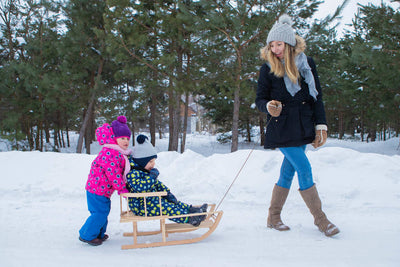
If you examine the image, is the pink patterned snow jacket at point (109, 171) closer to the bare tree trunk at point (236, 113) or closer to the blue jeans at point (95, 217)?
the blue jeans at point (95, 217)

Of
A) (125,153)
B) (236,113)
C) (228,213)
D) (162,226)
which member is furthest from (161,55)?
(162,226)

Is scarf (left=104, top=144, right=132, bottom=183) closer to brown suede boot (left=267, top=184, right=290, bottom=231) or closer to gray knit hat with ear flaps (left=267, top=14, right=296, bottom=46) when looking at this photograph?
brown suede boot (left=267, top=184, right=290, bottom=231)

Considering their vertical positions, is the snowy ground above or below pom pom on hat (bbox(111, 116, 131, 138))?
below

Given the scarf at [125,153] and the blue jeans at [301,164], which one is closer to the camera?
the scarf at [125,153]

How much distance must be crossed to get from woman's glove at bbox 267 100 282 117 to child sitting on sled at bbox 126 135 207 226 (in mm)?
1125

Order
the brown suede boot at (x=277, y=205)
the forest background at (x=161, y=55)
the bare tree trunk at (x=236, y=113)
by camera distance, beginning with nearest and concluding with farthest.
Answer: the brown suede boot at (x=277, y=205) < the forest background at (x=161, y=55) < the bare tree trunk at (x=236, y=113)

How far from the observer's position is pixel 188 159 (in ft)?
20.8

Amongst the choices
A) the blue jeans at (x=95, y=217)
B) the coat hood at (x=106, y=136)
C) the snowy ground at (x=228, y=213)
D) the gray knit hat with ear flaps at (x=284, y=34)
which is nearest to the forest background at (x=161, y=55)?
the snowy ground at (x=228, y=213)

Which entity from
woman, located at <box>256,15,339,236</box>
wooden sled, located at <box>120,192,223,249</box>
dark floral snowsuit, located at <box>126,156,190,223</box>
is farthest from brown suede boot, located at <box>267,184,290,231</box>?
dark floral snowsuit, located at <box>126,156,190,223</box>

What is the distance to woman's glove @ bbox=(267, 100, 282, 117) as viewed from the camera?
2.85 m

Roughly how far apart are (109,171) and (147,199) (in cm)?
43

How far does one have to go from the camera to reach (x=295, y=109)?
293 cm

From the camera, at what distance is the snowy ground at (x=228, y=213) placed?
243cm

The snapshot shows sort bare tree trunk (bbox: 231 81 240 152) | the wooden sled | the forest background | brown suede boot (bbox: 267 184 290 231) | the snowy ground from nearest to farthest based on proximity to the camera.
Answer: the snowy ground
the wooden sled
brown suede boot (bbox: 267 184 290 231)
the forest background
bare tree trunk (bbox: 231 81 240 152)
